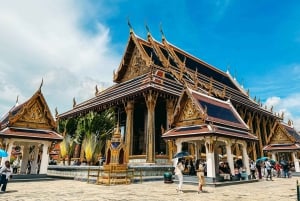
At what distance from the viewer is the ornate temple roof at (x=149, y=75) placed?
19656 millimetres

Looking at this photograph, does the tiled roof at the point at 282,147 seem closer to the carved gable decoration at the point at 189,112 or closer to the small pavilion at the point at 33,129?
the carved gable decoration at the point at 189,112

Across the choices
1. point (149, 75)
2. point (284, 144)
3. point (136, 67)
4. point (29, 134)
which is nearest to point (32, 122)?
point (29, 134)

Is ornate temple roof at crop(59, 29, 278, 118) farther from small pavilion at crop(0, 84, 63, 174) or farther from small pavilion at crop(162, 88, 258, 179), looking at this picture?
small pavilion at crop(0, 84, 63, 174)

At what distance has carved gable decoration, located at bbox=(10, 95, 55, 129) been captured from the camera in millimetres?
13539

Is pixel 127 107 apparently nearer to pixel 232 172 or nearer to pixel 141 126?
pixel 141 126

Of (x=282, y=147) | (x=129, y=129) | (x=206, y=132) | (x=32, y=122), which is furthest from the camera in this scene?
(x=282, y=147)

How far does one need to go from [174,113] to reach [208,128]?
237 cm

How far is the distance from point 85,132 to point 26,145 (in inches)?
198

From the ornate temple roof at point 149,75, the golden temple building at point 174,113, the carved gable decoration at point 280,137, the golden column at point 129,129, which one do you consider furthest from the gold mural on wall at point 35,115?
the carved gable decoration at point 280,137

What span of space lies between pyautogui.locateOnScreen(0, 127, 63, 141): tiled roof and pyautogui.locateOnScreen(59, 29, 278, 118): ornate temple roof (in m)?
6.82

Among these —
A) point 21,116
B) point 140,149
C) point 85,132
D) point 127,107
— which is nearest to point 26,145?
point 21,116

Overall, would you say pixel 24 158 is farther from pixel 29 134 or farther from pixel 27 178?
pixel 29 134

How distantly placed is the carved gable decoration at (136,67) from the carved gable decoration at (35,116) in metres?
10.9

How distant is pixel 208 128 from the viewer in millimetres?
11180
